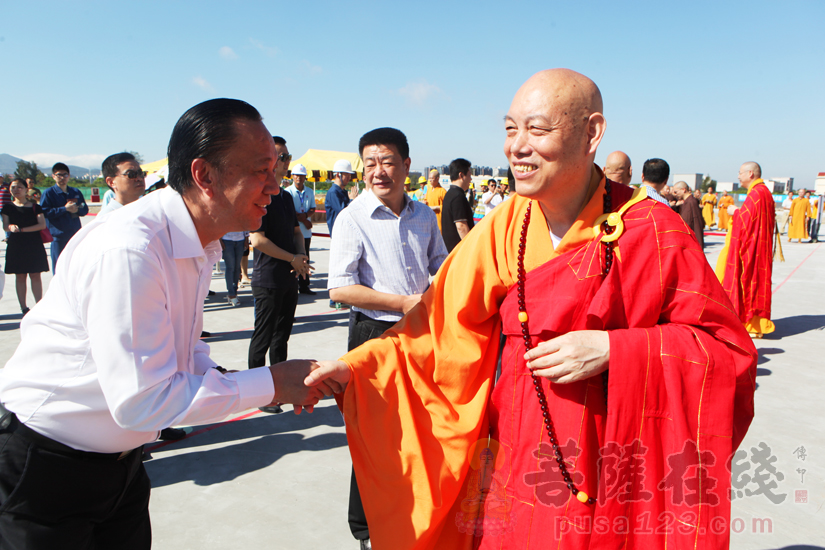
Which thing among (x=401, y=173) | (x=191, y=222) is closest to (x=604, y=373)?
(x=191, y=222)

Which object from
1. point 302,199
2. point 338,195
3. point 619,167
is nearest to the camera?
point 619,167

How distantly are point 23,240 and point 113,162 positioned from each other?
151 inches

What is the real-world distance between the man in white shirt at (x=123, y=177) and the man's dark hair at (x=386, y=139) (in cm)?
222

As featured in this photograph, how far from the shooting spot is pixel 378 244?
2.82m

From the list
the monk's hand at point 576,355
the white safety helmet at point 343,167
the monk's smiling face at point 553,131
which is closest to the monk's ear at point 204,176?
the monk's smiling face at point 553,131

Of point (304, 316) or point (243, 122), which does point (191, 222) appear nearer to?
point (243, 122)

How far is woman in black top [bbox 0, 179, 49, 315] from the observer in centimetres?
674

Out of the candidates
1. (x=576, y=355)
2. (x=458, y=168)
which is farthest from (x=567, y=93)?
(x=458, y=168)

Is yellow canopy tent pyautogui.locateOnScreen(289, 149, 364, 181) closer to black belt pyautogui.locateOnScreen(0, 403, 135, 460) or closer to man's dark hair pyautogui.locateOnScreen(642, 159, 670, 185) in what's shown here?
man's dark hair pyautogui.locateOnScreen(642, 159, 670, 185)

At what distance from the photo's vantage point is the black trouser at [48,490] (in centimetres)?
138

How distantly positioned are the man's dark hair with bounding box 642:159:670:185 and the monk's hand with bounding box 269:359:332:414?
5187mm

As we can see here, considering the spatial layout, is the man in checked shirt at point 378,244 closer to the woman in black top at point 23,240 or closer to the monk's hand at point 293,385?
the monk's hand at point 293,385

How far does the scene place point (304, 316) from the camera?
7.29 m

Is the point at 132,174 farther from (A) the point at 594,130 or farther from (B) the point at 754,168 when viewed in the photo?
(B) the point at 754,168
